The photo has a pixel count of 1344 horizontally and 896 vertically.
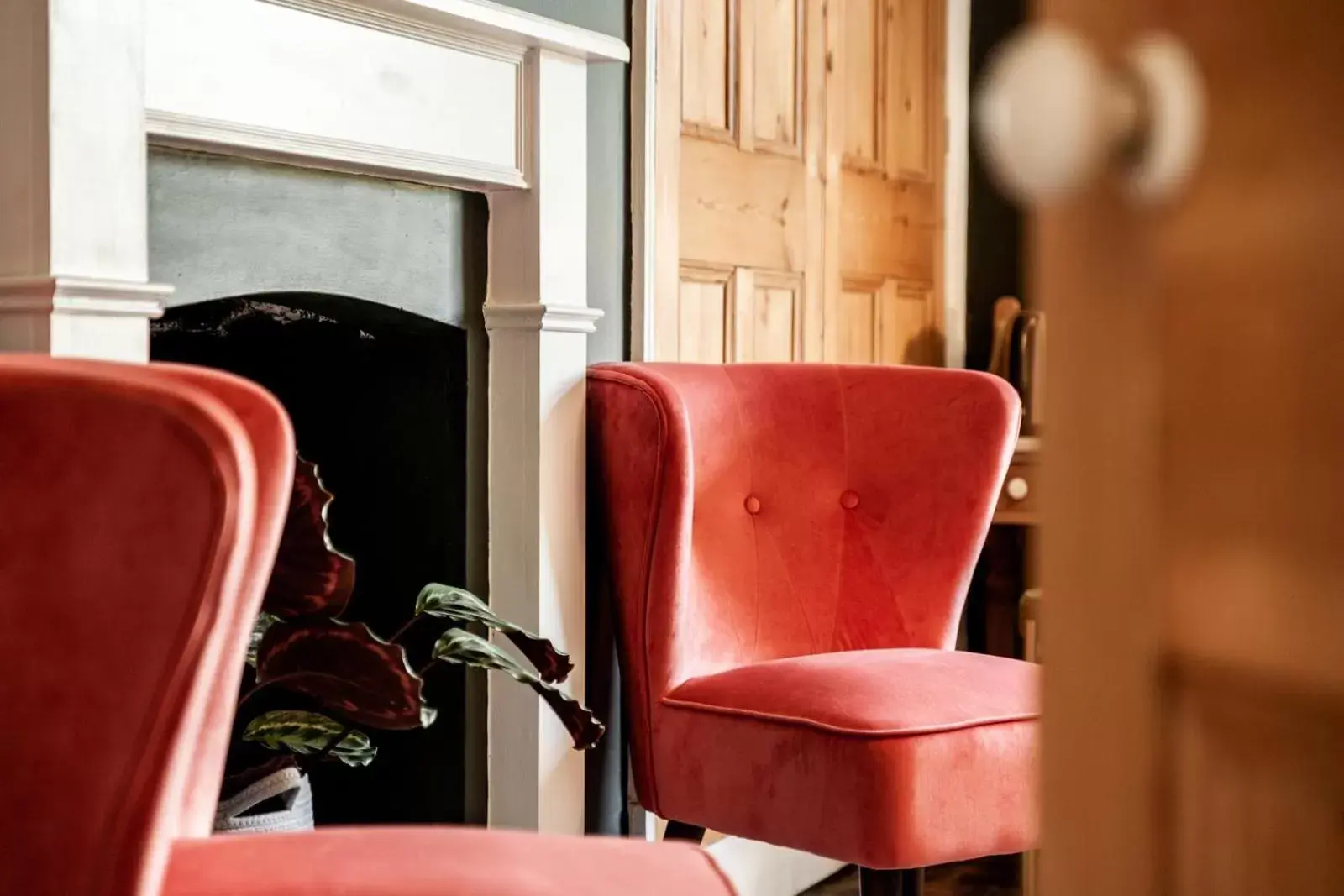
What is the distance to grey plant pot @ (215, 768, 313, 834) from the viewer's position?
1510mm

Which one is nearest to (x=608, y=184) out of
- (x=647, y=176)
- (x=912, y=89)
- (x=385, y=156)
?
(x=647, y=176)

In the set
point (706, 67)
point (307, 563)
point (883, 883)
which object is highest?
point (706, 67)

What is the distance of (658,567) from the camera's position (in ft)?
6.25

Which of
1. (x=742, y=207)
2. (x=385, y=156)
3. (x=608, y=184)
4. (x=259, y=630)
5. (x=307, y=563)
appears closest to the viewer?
(x=307, y=563)

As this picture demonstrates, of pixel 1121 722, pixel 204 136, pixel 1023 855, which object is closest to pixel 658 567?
pixel 204 136

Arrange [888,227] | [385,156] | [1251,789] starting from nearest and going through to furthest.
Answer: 1. [1251,789]
2. [385,156]
3. [888,227]

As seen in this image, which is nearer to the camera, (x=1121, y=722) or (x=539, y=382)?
(x=1121, y=722)

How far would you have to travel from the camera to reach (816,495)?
214 centimetres

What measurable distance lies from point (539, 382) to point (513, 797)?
0.60 meters

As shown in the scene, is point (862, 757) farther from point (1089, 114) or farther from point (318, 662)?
point (1089, 114)

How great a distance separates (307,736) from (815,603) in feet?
2.78

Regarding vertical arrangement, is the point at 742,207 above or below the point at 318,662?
above

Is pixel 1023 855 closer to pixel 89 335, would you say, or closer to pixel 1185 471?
pixel 89 335

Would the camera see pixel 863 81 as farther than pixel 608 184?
Yes
